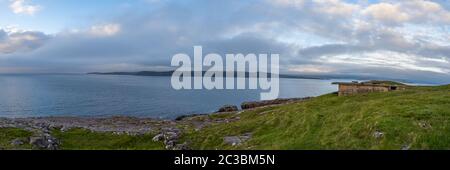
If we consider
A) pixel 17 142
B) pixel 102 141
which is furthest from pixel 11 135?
pixel 102 141

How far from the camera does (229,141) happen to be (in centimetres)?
2644

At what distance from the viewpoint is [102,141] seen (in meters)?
35.6

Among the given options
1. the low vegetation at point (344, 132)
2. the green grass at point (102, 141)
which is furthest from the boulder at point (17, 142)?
the green grass at point (102, 141)

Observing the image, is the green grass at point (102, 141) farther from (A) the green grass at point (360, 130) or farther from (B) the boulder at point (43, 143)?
(A) the green grass at point (360, 130)

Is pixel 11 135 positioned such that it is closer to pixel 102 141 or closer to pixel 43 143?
pixel 43 143

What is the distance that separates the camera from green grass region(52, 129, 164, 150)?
29967mm

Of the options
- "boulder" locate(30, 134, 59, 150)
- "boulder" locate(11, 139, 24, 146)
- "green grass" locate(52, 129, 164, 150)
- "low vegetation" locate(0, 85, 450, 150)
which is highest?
"low vegetation" locate(0, 85, 450, 150)

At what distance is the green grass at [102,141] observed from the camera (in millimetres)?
29967

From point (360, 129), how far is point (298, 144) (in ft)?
13.9

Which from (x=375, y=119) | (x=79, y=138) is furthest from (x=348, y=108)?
(x=79, y=138)

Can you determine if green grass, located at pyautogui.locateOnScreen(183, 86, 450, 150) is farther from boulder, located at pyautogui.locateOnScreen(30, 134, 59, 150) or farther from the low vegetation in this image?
boulder, located at pyautogui.locateOnScreen(30, 134, 59, 150)

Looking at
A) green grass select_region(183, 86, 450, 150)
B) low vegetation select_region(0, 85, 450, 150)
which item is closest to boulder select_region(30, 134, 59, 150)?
low vegetation select_region(0, 85, 450, 150)

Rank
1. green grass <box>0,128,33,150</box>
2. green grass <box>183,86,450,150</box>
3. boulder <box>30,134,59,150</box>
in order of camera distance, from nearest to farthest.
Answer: green grass <box>183,86,450,150</box>
boulder <box>30,134,59,150</box>
green grass <box>0,128,33,150</box>
